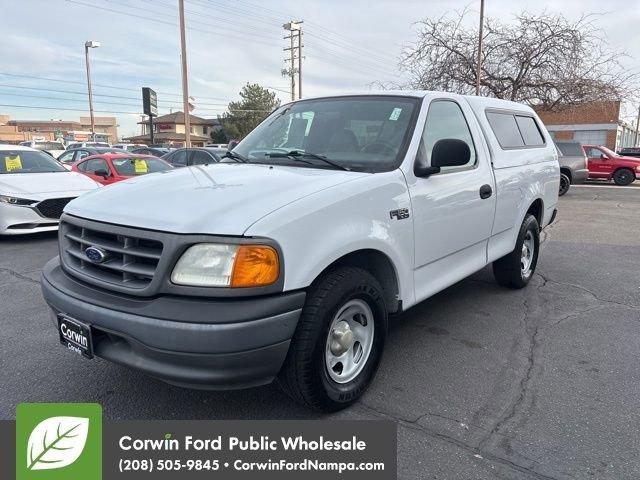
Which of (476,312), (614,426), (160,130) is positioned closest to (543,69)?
(476,312)

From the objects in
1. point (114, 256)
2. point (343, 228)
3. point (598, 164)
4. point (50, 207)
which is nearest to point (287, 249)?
point (343, 228)

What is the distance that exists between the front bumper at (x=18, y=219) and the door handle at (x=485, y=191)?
258 inches

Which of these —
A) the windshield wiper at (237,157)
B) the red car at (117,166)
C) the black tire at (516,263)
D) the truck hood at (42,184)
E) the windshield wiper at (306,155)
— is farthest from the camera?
the red car at (117,166)

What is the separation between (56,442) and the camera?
2.38 m

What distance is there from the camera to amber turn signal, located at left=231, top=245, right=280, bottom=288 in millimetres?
2328

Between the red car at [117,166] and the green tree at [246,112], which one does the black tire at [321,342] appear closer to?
the red car at [117,166]

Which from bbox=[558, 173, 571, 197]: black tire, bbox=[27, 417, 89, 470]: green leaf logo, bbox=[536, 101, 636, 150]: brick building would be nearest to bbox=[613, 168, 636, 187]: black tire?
bbox=[558, 173, 571, 197]: black tire

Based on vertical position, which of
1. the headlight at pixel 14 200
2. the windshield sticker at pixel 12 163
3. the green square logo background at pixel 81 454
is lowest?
the green square logo background at pixel 81 454

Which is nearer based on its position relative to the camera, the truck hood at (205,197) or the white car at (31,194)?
the truck hood at (205,197)

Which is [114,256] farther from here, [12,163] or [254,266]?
[12,163]

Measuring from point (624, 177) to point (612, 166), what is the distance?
587mm

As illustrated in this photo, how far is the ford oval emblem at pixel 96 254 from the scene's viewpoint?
263cm

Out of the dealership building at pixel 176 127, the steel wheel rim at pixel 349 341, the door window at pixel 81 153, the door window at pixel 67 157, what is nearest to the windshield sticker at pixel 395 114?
the steel wheel rim at pixel 349 341

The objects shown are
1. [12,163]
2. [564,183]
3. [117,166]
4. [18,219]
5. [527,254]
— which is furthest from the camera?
[564,183]
